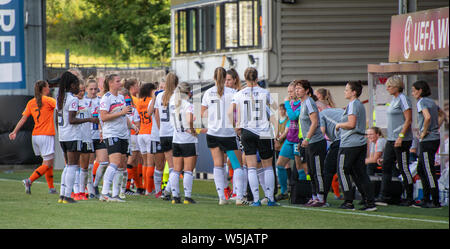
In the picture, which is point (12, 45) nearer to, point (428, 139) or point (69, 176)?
point (69, 176)

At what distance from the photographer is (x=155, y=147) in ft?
48.0

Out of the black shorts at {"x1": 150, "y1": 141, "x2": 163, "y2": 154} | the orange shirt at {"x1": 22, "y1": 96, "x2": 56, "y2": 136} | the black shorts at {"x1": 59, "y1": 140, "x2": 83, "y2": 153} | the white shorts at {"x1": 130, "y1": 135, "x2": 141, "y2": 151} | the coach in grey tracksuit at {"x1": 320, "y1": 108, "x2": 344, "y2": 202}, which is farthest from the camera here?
the white shorts at {"x1": 130, "y1": 135, "x2": 141, "y2": 151}

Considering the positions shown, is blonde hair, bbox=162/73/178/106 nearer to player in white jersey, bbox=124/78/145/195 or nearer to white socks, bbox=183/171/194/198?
white socks, bbox=183/171/194/198

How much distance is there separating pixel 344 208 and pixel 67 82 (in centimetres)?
433

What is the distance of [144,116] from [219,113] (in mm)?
2778

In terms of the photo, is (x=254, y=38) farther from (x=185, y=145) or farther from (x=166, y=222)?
(x=166, y=222)

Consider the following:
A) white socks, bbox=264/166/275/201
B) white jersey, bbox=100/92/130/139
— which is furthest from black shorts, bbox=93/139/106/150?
white socks, bbox=264/166/275/201

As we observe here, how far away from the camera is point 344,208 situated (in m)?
12.5

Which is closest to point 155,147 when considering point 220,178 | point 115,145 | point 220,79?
point 115,145

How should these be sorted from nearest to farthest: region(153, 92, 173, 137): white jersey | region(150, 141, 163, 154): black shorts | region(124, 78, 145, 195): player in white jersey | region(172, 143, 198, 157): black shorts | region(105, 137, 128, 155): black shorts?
region(172, 143, 198, 157): black shorts
region(105, 137, 128, 155): black shorts
region(153, 92, 173, 137): white jersey
region(150, 141, 163, 154): black shorts
region(124, 78, 145, 195): player in white jersey

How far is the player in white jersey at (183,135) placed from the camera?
12.8 metres

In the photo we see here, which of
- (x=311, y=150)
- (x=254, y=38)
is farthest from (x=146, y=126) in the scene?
(x=254, y=38)

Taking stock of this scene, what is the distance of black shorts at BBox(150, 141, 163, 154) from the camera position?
1455cm

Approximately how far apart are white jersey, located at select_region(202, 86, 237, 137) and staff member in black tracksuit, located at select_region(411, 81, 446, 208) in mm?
2673
